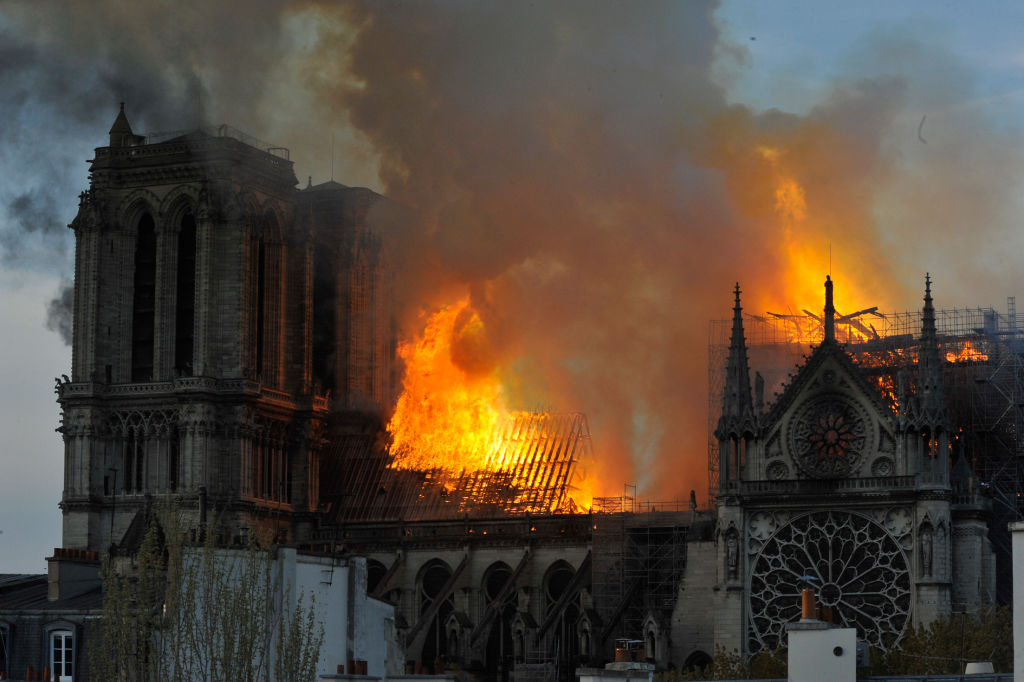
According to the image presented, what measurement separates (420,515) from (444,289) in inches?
490

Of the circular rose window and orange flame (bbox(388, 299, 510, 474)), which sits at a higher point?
orange flame (bbox(388, 299, 510, 474))

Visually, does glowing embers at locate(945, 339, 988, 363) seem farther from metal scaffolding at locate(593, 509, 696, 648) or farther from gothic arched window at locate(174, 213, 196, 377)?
gothic arched window at locate(174, 213, 196, 377)

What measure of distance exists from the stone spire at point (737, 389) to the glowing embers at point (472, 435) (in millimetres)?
20205

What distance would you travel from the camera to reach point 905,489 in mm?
96688

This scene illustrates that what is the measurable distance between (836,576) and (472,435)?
32904mm

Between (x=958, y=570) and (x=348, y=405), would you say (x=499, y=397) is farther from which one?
(x=958, y=570)

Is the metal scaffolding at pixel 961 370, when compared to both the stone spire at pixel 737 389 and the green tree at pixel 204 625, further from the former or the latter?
the green tree at pixel 204 625

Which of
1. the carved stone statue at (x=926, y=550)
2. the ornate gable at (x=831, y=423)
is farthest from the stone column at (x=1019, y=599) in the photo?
the ornate gable at (x=831, y=423)

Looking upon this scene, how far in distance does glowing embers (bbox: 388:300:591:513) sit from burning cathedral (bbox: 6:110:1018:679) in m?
0.19

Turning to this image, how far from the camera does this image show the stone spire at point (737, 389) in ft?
331

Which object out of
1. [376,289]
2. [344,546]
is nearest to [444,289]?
[376,289]

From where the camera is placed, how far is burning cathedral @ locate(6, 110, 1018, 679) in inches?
3853

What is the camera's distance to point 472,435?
127m

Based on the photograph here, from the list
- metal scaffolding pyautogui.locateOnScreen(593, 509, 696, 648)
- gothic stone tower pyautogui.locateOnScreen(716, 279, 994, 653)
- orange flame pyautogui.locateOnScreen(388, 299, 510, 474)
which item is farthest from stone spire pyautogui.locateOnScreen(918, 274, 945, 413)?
orange flame pyautogui.locateOnScreen(388, 299, 510, 474)
